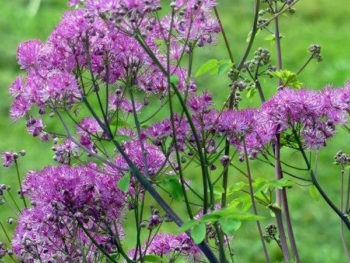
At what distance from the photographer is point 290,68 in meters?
7.19

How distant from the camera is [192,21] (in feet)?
5.93

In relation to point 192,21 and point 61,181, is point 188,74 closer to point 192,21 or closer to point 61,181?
point 192,21

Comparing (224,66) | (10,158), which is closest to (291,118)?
(224,66)

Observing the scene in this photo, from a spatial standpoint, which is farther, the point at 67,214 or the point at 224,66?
the point at 224,66

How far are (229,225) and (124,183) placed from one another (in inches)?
9.0

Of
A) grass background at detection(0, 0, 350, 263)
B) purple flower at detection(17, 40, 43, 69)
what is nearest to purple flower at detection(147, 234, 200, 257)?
purple flower at detection(17, 40, 43, 69)

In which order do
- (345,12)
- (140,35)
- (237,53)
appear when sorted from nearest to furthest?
(140,35) → (237,53) → (345,12)

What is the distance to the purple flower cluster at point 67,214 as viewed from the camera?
5.89ft

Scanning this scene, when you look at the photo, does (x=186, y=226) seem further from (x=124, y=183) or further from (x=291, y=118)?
(x=291, y=118)

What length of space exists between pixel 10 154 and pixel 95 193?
324 millimetres

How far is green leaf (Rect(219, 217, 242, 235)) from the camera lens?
64.9 inches

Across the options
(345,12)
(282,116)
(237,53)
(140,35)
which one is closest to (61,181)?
(140,35)

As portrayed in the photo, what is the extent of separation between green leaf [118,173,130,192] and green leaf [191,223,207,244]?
155 mm

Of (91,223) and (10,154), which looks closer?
(91,223)
